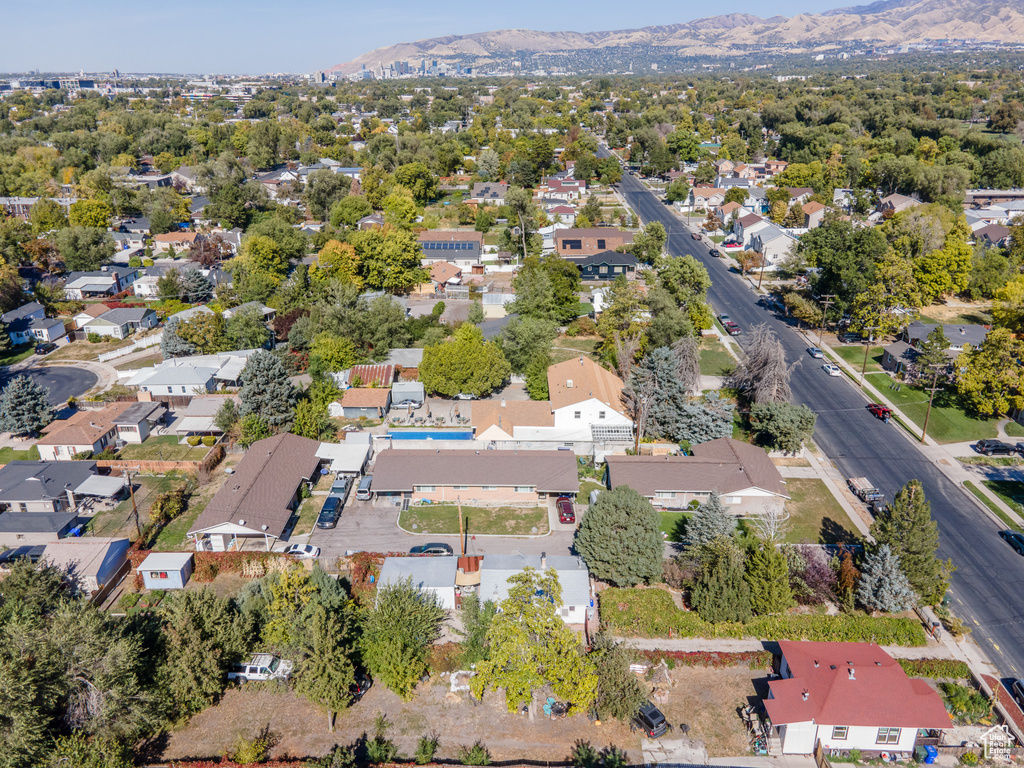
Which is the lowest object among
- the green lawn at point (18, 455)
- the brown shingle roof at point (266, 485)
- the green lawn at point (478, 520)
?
the green lawn at point (478, 520)

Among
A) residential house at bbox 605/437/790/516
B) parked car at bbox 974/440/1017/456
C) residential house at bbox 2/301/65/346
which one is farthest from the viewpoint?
residential house at bbox 2/301/65/346

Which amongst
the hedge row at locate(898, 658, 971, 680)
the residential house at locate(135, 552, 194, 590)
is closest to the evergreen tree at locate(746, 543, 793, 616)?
the hedge row at locate(898, 658, 971, 680)

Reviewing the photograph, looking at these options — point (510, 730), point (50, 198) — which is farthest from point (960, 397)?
point (50, 198)

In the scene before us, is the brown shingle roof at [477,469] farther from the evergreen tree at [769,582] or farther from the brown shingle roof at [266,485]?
the evergreen tree at [769,582]

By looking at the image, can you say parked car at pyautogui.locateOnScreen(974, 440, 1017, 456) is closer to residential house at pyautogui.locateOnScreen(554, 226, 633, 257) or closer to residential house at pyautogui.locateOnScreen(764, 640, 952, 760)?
residential house at pyautogui.locateOnScreen(764, 640, 952, 760)


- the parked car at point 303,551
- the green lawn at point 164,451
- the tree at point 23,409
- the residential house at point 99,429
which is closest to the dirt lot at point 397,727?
the parked car at point 303,551

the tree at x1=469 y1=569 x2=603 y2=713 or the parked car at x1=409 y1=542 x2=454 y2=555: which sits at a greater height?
the tree at x1=469 y1=569 x2=603 y2=713
